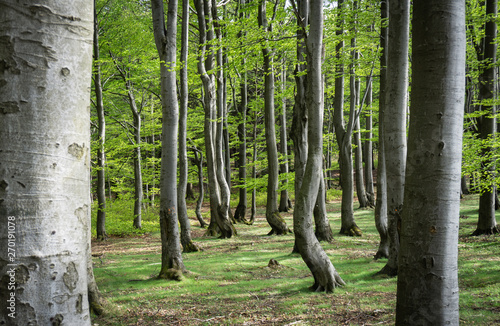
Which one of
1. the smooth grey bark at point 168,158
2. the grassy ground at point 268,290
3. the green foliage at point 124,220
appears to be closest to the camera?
the grassy ground at point 268,290

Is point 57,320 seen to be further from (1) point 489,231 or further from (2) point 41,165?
(1) point 489,231

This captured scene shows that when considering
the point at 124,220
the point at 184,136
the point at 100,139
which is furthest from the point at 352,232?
the point at 124,220

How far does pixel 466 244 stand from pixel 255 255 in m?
5.86

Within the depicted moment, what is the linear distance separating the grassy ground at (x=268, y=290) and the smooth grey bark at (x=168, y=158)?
459 mm

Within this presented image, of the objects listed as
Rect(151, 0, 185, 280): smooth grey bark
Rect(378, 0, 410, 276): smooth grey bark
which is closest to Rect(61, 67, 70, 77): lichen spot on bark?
Rect(151, 0, 185, 280): smooth grey bark

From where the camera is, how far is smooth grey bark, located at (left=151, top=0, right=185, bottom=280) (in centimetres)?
728

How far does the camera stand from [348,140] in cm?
1320

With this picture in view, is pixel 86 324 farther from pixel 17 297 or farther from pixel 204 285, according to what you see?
pixel 204 285

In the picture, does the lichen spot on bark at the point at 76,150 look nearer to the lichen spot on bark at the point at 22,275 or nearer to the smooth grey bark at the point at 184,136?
the lichen spot on bark at the point at 22,275

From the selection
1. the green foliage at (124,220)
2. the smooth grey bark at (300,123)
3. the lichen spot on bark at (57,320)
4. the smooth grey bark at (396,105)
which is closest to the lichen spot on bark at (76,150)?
the lichen spot on bark at (57,320)

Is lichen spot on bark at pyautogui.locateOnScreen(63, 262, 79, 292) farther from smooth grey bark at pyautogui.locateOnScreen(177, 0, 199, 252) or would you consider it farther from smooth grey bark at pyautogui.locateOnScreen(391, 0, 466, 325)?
smooth grey bark at pyautogui.locateOnScreen(177, 0, 199, 252)

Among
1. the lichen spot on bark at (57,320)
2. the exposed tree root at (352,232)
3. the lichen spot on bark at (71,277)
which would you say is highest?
the lichen spot on bark at (71,277)

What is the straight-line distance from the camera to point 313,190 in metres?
5.95

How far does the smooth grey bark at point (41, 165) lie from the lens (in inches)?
49.5
